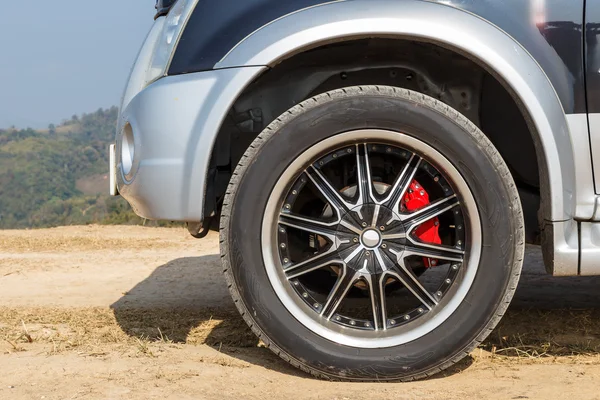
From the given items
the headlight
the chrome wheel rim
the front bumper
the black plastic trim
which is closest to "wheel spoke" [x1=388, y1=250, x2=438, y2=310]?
the chrome wheel rim

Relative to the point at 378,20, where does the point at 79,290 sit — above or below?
below

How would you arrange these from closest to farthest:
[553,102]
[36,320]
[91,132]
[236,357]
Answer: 1. [553,102]
2. [236,357]
3. [36,320]
4. [91,132]

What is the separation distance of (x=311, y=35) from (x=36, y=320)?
8.18 ft

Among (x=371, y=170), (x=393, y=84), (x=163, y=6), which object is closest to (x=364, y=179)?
(x=371, y=170)

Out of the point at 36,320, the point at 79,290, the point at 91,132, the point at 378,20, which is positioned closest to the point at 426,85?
the point at 378,20

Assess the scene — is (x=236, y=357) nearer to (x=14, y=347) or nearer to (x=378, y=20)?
(x=14, y=347)

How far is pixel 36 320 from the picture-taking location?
174 inches

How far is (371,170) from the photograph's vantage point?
3271 millimetres

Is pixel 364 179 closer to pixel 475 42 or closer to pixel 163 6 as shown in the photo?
pixel 475 42

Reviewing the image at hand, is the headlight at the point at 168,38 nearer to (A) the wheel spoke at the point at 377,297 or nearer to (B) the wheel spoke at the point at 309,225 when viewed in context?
(B) the wheel spoke at the point at 309,225

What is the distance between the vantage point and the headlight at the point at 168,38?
3213 millimetres

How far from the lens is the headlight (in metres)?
3.21

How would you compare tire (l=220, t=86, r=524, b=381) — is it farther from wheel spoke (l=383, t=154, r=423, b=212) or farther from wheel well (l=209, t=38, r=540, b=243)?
wheel well (l=209, t=38, r=540, b=243)

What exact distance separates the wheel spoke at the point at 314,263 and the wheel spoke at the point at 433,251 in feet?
0.96
